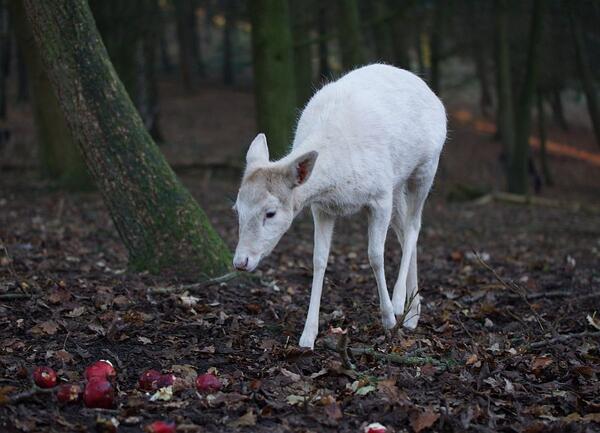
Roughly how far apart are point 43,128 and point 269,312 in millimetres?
10145

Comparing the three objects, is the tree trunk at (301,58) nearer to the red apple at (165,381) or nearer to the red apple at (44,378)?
the red apple at (165,381)

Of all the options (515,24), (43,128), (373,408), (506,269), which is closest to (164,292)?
Answer: (373,408)

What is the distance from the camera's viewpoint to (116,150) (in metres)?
7.54

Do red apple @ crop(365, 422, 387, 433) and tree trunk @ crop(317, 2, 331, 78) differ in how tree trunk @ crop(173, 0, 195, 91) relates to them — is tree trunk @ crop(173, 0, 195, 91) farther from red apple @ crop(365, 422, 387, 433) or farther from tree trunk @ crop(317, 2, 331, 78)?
red apple @ crop(365, 422, 387, 433)

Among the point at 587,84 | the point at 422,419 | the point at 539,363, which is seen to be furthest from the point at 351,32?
the point at 422,419

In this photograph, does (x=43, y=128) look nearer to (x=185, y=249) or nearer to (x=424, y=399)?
(x=185, y=249)

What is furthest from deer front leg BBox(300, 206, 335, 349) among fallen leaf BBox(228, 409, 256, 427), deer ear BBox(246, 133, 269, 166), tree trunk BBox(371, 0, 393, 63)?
tree trunk BBox(371, 0, 393, 63)

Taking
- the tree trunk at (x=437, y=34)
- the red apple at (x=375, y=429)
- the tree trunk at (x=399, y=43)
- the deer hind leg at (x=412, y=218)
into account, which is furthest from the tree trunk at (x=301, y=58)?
the red apple at (x=375, y=429)

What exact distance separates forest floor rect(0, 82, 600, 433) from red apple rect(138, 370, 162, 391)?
67 mm

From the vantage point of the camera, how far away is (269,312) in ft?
22.7

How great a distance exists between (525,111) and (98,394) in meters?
17.6

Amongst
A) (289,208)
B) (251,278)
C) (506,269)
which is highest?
(289,208)

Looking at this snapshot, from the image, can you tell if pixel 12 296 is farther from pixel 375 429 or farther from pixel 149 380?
pixel 375 429

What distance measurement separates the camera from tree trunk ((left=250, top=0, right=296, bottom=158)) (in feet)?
43.5
